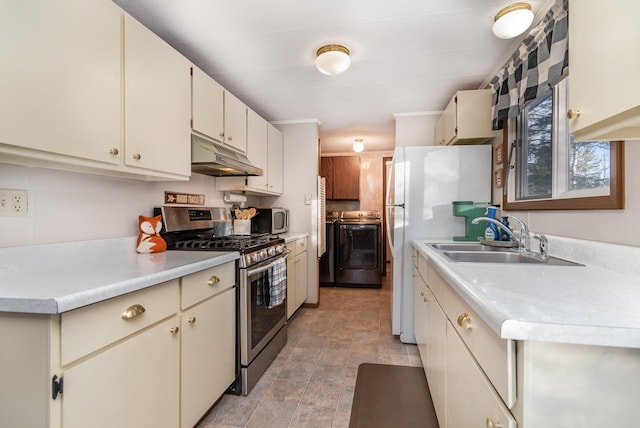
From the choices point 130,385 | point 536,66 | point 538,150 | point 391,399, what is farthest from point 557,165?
point 130,385

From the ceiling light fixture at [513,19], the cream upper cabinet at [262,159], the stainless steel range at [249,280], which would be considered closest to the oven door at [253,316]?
the stainless steel range at [249,280]

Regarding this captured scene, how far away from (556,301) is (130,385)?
137cm

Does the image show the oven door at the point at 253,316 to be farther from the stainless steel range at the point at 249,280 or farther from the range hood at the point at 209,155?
the range hood at the point at 209,155

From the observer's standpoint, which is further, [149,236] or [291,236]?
[291,236]

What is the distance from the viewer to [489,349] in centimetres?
77

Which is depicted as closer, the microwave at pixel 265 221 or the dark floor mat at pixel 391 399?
the dark floor mat at pixel 391 399

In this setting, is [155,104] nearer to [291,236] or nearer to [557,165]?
[291,236]

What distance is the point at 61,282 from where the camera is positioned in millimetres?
987

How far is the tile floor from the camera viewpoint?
164 cm

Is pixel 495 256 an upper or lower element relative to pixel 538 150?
lower

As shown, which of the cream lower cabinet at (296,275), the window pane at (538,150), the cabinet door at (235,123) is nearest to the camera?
the window pane at (538,150)

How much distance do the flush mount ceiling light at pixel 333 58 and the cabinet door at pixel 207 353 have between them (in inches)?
61.5

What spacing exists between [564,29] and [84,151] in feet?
6.83

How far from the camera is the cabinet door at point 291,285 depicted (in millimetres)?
2893
